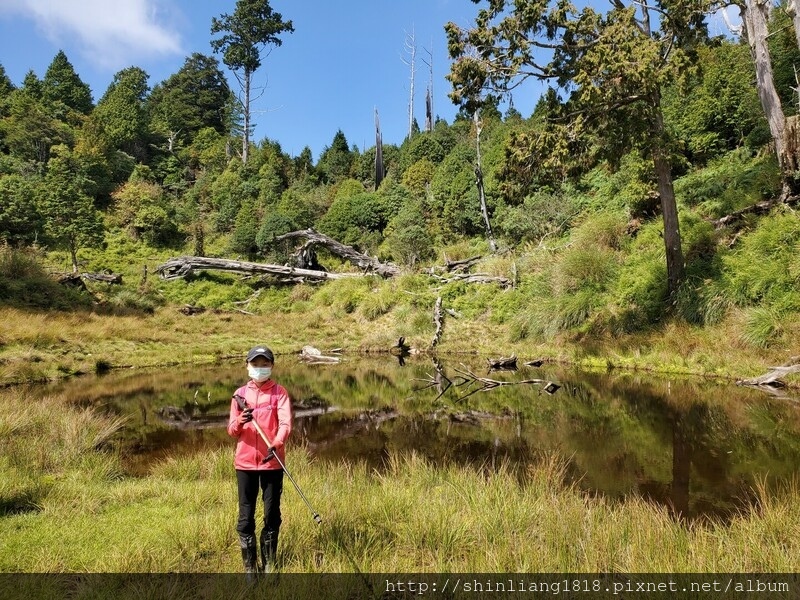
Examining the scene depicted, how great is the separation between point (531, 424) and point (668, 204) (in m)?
8.68

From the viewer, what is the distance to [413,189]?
32688mm

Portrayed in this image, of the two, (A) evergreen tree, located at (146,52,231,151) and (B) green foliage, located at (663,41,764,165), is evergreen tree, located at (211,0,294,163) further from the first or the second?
(B) green foliage, located at (663,41,764,165)

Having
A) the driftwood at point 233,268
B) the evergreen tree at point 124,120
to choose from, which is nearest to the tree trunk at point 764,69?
the driftwood at point 233,268

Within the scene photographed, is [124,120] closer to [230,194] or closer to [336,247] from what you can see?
[230,194]

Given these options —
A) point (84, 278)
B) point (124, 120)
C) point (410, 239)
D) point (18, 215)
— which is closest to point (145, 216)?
point (84, 278)

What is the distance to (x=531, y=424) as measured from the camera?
27.7 feet

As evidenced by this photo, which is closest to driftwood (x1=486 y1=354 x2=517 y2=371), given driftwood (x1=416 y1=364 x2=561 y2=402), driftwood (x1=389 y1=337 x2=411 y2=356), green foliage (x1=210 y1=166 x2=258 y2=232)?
driftwood (x1=416 y1=364 x2=561 y2=402)

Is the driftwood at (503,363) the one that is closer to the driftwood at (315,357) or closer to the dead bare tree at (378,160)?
the driftwood at (315,357)

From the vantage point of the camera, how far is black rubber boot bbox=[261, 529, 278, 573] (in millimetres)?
3506

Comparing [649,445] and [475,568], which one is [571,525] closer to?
[475,568]

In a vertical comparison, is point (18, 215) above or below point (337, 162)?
below

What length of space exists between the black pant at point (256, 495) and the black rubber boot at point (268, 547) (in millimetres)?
37

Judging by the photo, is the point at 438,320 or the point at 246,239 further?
the point at 246,239

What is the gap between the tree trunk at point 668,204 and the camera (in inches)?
494
